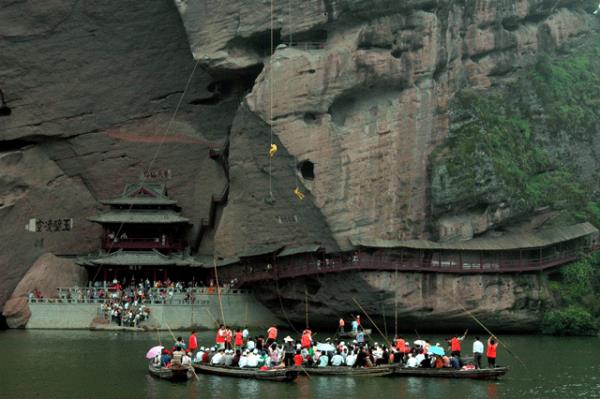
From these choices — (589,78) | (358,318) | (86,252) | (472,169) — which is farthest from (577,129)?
(86,252)

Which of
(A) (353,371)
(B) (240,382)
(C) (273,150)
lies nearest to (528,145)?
(C) (273,150)

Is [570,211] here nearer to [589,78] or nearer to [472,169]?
[472,169]

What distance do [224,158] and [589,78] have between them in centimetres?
2023

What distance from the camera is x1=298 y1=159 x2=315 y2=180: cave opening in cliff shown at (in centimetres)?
4963

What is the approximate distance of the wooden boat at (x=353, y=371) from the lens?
32.6m

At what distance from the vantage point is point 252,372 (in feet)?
105

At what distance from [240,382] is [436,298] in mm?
18229

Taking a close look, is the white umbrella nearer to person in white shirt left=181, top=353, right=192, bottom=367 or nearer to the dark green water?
the dark green water

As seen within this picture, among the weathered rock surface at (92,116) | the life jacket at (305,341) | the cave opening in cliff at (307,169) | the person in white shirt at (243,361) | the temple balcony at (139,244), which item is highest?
the weathered rock surface at (92,116)

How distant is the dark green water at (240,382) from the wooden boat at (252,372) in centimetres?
28

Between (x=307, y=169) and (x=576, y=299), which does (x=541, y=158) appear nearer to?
(x=576, y=299)

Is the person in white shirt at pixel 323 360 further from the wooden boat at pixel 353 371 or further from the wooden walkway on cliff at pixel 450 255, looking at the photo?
the wooden walkway on cliff at pixel 450 255

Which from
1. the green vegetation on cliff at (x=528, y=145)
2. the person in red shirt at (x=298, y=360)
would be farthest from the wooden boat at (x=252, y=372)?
the green vegetation on cliff at (x=528, y=145)

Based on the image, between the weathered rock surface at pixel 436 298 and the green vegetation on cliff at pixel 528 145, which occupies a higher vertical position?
the green vegetation on cliff at pixel 528 145
